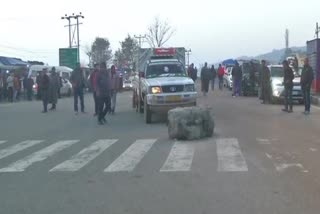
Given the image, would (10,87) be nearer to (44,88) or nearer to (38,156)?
(44,88)

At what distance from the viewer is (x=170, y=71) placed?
21266 mm

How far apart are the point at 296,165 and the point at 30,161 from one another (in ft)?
16.2

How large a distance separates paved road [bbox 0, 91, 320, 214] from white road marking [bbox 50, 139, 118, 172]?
20 millimetres

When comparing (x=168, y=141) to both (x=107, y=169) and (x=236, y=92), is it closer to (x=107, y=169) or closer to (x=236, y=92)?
(x=107, y=169)

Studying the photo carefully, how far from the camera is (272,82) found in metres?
27.4

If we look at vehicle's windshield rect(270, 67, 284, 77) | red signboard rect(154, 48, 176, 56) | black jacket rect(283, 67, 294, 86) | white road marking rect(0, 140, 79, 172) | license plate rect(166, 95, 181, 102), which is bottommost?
white road marking rect(0, 140, 79, 172)

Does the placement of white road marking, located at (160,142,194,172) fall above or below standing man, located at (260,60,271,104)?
below

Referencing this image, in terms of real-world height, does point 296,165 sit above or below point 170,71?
below

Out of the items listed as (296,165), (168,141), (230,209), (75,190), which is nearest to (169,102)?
(168,141)

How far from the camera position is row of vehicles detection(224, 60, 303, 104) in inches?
1053

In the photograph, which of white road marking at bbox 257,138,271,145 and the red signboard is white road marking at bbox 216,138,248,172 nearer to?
white road marking at bbox 257,138,271,145

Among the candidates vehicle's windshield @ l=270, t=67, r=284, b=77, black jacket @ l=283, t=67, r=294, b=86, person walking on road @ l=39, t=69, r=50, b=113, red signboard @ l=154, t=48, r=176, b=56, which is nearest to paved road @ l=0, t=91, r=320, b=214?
black jacket @ l=283, t=67, r=294, b=86

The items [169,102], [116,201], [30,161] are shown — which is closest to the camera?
[116,201]

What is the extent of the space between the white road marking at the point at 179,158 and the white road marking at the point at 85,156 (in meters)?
1.50
